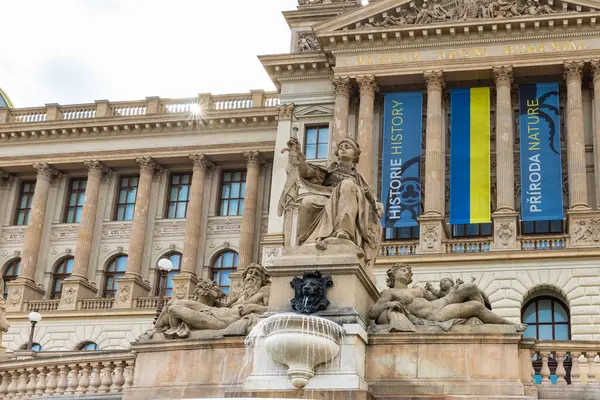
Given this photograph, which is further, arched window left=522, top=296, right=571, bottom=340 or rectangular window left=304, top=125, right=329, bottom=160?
rectangular window left=304, top=125, right=329, bottom=160

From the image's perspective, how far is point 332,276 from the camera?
13000 millimetres

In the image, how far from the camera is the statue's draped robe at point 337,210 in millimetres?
13547

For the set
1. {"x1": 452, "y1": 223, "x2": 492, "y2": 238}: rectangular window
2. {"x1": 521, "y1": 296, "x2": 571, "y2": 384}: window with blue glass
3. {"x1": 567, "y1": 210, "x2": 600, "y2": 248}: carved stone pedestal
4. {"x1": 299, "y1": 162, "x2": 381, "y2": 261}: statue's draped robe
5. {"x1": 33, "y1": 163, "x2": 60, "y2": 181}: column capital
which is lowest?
{"x1": 299, "y1": 162, "x2": 381, "y2": 261}: statue's draped robe

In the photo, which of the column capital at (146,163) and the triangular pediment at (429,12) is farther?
the column capital at (146,163)

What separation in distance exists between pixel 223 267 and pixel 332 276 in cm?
4008

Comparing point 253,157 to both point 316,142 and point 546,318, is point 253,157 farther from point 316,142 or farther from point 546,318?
point 546,318

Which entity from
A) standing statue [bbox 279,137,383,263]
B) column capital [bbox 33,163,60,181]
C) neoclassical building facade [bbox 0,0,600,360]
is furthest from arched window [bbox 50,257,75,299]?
standing statue [bbox 279,137,383,263]

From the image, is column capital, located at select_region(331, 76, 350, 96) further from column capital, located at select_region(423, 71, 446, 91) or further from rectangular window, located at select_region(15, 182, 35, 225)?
rectangular window, located at select_region(15, 182, 35, 225)

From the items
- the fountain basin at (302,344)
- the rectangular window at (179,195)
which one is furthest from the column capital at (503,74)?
the fountain basin at (302,344)

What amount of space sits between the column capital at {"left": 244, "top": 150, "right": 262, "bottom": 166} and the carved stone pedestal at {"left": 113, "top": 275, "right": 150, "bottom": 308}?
9.38 meters

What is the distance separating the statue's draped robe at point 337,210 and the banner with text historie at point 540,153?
92.5 ft

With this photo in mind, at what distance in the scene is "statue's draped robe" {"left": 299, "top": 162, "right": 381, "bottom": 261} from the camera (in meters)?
13.5

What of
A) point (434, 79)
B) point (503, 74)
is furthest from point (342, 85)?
point (503, 74)

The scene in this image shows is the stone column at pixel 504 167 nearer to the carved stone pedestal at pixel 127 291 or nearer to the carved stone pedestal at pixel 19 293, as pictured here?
the carved stone pedestal at pixel 127 291
